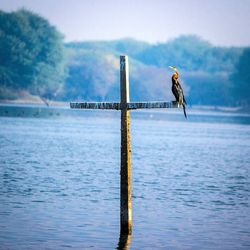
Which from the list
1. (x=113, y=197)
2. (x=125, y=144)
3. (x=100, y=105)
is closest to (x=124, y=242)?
(x=125, y=144)

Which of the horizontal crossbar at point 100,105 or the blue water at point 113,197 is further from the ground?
the horizontal crossbar at point 100,105

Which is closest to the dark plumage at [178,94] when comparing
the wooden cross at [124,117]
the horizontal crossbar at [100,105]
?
the wooden cross at [124,117]

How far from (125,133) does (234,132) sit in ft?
289

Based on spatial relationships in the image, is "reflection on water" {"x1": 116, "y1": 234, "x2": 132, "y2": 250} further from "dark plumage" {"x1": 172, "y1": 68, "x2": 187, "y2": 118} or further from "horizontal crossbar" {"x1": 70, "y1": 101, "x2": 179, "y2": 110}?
"dark plumage" {"x1": 172, "y1": 68, "x2": 187, "y2": 118}

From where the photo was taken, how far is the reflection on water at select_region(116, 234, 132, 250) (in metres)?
25.9

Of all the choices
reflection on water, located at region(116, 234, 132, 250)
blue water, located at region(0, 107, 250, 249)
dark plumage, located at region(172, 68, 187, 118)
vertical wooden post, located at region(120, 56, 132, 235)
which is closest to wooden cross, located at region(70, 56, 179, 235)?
vertical wooden post, located at region(120, 56, 132, 235)

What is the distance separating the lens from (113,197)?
3694 centimetres

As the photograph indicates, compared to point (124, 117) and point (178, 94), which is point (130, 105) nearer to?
point (124, 117)

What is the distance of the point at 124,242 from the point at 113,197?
10.4m

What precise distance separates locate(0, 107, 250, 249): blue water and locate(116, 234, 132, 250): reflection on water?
0.14 metres

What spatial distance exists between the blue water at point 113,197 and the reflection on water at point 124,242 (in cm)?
14

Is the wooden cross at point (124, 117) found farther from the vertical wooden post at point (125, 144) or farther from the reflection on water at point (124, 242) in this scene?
the reflection on water at point (124, 242)

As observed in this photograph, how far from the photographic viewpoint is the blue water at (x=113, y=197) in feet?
89.2

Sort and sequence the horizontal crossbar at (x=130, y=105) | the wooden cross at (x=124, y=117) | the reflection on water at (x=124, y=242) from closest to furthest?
the horizontal crossbar at (x=130, y=105), the wooden cross at (x=124, y=117), the reflection on water at (x=124, y=242)
